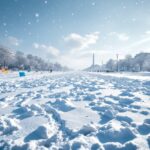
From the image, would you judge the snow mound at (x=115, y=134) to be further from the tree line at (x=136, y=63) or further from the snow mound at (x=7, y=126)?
the tree line at (x=136, y=63)

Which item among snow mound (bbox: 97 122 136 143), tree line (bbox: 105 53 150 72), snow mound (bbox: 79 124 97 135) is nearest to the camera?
snow mound (bbox: 97 122 136 143)

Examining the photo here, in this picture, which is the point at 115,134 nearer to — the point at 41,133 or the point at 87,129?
the point at 87,129

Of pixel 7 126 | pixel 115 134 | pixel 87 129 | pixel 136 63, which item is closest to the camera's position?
pixel 115 134

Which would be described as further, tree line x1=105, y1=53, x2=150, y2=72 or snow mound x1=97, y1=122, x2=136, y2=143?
tree line x1=105, y1=53, x2=150, y2=72

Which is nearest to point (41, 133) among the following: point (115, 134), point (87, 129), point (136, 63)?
point (87, 129)

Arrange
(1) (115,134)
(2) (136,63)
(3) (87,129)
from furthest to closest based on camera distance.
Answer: (2) (136,63)
(3) (87,129)
(1) (115,134)

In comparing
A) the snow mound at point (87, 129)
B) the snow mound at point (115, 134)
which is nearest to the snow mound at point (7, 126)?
the snow mound at point (87, 129)

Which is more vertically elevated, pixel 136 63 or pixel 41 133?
pixel 136 63

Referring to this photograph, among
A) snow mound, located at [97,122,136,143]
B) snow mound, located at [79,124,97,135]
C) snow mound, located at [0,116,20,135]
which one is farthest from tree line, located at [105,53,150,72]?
snow mound, located at [0,116,20,135]

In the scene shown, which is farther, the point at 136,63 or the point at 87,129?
the point at 136,63

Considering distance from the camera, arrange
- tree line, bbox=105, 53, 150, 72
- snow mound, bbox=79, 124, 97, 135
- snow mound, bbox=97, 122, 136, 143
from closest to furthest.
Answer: snow mound, bbox=97, 122, 136, 143, snow mound, bbox=79, 124, 97, 135, tree line, bbox=105, 53, 150, 72

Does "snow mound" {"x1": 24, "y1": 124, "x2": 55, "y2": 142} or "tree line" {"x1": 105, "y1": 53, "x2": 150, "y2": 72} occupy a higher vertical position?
"tree line" {"x1": 105, "y1": 53, "x2": 150, "y2": 72}

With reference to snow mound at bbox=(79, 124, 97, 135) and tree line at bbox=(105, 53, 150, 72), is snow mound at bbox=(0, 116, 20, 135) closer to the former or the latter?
snow mound at bbox=(79, 124, 97, 135)

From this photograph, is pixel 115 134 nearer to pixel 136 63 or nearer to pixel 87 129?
pixel 87 129
